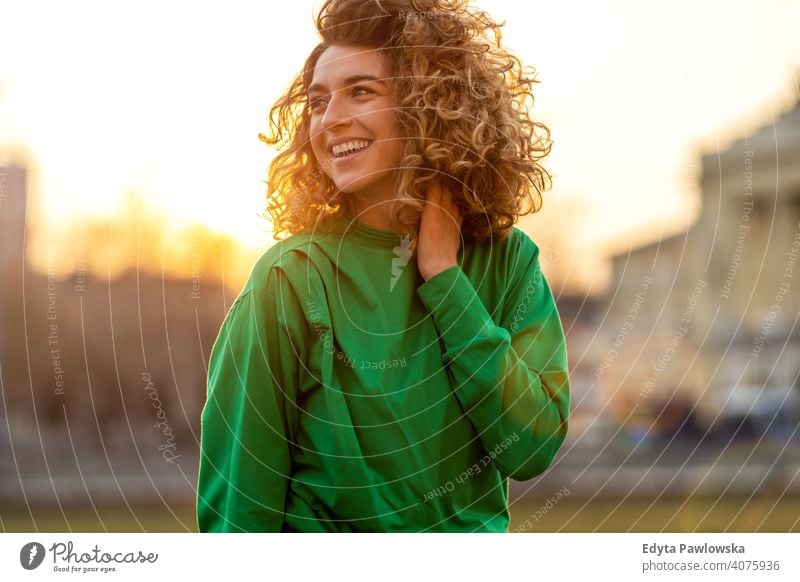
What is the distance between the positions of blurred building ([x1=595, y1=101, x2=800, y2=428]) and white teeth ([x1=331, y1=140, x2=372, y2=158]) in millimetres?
10562

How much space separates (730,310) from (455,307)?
19956mm

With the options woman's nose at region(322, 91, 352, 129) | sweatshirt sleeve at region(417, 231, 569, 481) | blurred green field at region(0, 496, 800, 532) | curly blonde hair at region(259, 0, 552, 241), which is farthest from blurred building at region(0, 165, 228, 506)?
sweatshirt sleeve at region(417, 231, 569, 481)

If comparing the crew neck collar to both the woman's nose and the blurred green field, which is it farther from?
the blurred green field

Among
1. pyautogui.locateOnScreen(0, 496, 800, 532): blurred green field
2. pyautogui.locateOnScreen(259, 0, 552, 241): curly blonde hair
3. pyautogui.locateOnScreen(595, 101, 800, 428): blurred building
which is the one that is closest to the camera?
pyautogui.locateOnScreen(259, 0, 552, 241): curly blonde hair

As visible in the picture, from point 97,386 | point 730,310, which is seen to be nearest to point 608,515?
point 97,386

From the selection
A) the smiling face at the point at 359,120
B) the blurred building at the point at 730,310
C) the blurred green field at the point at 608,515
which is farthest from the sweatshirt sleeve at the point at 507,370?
the blurred building at the point at 730,310

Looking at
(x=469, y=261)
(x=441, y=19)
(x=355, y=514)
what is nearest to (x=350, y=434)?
(x=355, y=514)

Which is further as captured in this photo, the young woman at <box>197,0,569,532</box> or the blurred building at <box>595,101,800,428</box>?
the blurred building at <box>595,101,800,428</box>

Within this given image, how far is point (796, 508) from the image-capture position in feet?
35.5

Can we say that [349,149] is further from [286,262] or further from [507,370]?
[507,370]

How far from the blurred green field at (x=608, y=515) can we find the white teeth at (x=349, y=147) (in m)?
7.56

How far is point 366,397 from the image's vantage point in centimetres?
189

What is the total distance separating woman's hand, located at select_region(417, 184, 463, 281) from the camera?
1.95m

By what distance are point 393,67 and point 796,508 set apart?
33.7ft
